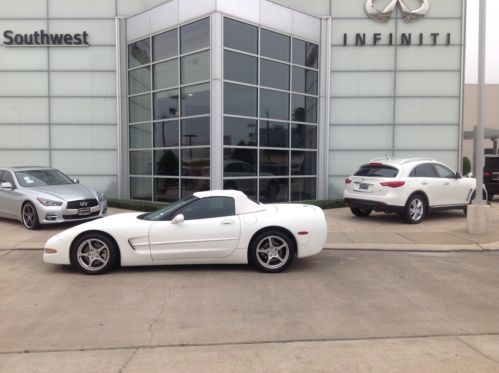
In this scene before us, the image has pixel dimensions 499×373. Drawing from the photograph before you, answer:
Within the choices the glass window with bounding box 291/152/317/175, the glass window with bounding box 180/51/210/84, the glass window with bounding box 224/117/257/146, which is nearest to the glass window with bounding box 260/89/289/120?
the glass window with bounding box 224/117/257/146

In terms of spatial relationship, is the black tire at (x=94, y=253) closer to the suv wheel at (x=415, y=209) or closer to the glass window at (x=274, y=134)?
the suv wheel at (x=415, y=209)

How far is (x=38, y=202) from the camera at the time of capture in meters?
10.6

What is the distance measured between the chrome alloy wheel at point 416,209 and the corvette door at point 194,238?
20.9 feet

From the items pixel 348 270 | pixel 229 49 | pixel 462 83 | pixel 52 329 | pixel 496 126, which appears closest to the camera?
pixel 52 329

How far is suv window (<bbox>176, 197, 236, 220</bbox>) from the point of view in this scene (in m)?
6.95

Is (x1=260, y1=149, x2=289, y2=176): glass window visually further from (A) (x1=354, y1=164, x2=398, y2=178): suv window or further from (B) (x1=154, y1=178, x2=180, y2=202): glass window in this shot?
(A) (x1=354, y1=164, x2=398, y2=178): suv window

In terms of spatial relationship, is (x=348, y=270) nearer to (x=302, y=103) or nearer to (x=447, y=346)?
(x=447, y=346)

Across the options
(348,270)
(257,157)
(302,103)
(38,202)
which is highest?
(302,103)

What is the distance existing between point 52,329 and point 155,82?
12.4 meters

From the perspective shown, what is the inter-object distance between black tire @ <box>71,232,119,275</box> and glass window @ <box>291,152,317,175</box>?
9998 millimetres

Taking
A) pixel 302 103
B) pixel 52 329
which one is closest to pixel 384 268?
pixel 52 329

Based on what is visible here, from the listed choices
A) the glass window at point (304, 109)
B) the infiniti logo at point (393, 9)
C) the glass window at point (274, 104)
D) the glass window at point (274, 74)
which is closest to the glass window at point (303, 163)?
the glass window at point (304, 109)

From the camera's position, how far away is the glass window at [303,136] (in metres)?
16.1

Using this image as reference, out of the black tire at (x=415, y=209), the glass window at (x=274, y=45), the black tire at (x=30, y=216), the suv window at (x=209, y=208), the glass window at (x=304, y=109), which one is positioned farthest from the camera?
the glass window at (x=304, y=109)
